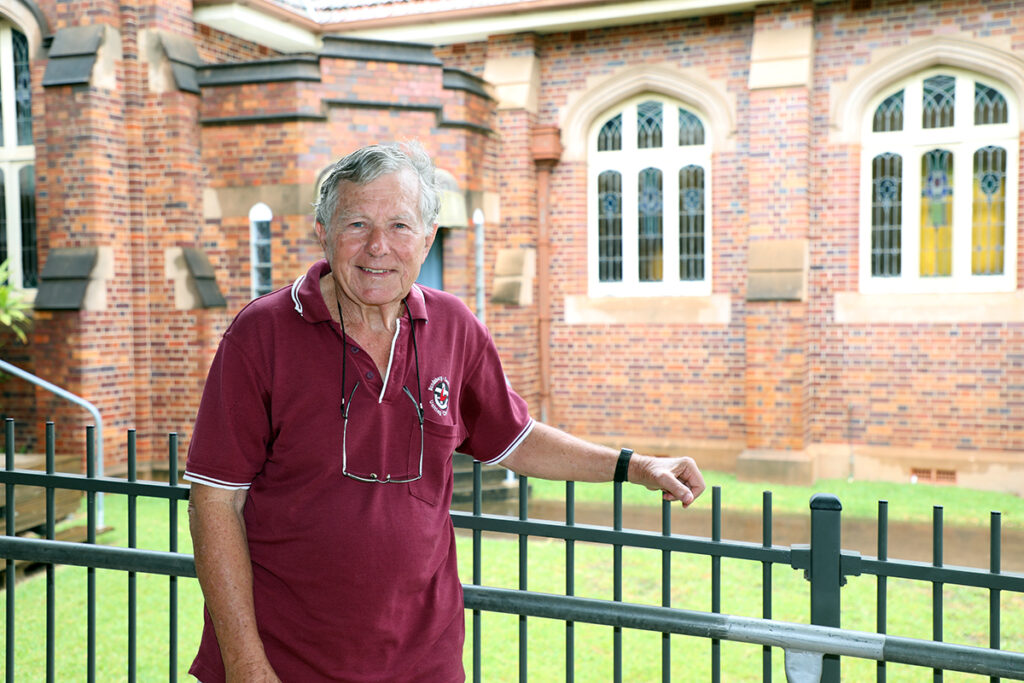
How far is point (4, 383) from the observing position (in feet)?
36.1

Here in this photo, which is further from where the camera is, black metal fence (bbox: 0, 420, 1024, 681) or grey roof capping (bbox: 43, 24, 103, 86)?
grey roof capping (bbox: 43, 24, 103, 86)

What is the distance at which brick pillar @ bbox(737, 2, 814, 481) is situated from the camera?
11.4 metres

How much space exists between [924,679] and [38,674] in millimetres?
5192

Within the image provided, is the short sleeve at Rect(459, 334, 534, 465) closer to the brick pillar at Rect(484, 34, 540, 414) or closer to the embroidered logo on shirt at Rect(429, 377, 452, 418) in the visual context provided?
the embroidered logo on shirt at Rect(429, 377, 452, 418)

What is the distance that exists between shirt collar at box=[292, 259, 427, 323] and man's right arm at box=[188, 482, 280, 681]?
1.42 ft

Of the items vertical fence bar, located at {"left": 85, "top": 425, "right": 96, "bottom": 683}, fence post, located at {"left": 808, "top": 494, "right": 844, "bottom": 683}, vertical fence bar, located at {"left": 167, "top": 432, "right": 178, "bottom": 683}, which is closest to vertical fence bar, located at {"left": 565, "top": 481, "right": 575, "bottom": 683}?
fence post, located at {"left": 808, "top": 494, "right": 844, "bottom": 683}

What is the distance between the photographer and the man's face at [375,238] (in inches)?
83.0

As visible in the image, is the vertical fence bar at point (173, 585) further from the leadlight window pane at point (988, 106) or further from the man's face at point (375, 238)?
the leadlight window pane at point (988, 106)

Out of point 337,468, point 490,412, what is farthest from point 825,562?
point 337,468

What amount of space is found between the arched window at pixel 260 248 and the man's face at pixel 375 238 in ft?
30.2

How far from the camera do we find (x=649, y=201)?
1283cm

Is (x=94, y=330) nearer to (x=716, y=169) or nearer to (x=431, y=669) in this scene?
(x=716, y=169)

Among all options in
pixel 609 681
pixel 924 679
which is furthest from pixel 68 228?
pixel 924 679

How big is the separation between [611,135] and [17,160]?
7.76 meters
